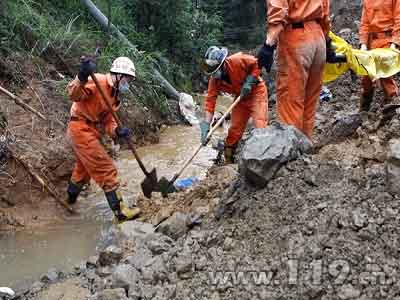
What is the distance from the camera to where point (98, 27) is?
989 cm

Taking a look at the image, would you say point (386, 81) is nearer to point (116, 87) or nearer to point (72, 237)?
point (116, 87)

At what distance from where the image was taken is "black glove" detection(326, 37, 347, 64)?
4861 millimetres

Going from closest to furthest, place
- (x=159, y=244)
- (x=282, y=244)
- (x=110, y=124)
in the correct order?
(x=282, y=244)
(x=159, y=244)
(x=110, y=124)

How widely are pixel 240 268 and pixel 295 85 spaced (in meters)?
1.92

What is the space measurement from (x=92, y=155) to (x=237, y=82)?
1722mm

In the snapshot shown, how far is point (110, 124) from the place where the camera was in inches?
208

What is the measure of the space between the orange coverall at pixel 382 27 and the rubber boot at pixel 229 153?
1.74 meters

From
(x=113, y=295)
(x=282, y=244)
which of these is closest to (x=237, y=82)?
(x=282, y=244)

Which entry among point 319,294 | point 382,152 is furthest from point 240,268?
point 382,152

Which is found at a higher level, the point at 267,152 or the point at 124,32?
the point at 267,152

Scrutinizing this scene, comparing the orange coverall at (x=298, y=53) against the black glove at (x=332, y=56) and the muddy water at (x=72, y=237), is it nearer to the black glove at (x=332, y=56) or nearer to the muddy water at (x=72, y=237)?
the black glove at (x=332, y=56)

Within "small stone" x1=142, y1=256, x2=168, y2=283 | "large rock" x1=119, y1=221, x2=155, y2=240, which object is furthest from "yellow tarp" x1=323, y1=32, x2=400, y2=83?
"small stone" x1=142, y1=256, x2=168, y2=283

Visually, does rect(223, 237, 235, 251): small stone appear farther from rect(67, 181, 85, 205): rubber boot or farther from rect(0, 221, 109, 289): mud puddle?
rect(67, 181, 85, 205): rubber boot

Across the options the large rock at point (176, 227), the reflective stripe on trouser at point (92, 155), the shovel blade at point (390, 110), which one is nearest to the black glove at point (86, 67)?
the reflective stripe on trouser at point (92, 155)
